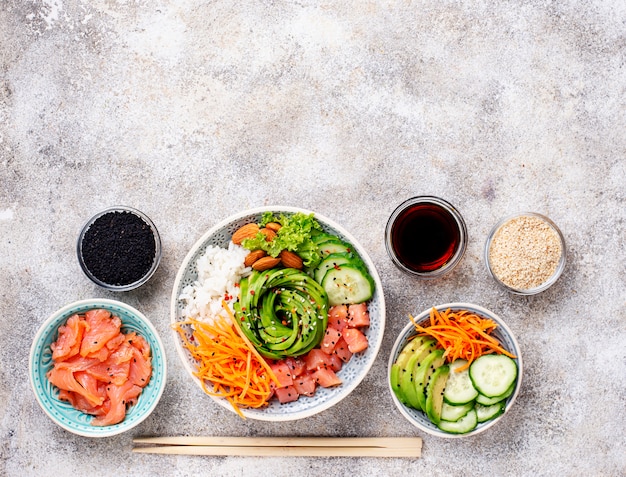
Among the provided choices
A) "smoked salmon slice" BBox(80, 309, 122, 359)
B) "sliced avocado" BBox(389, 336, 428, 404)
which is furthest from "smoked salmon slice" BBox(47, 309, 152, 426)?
"sliced avocado" BBox(389, 336, 428, 404)

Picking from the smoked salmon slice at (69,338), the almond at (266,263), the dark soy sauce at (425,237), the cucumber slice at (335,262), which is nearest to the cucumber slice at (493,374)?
the dark soy sauce at (425,237)

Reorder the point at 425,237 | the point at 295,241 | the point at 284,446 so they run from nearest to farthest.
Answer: the point at 295,241 < the point at 425,237 < the point at 284,446

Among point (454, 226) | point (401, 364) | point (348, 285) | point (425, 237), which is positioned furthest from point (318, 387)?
point (454, 226)

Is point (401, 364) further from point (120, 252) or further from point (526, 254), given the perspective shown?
point (120, 252)

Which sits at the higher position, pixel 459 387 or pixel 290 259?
pixel 290 259

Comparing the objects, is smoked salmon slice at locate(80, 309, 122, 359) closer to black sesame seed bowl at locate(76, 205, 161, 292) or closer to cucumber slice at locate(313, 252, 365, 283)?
black sesame seed bowl at locate(76, 205, 161, 292)

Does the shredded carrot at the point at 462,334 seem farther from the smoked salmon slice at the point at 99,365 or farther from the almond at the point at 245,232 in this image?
the smoked salmon slice at the point at 99,365

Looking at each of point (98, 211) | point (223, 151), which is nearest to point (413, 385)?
point (223, 151)
